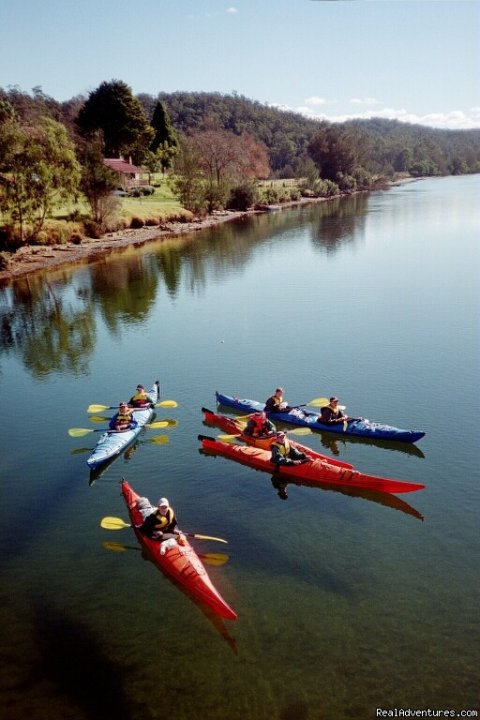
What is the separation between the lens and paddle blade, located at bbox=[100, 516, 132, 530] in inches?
568

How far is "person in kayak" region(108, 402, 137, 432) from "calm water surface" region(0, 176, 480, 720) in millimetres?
729

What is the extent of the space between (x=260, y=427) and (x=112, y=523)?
21.0 ft

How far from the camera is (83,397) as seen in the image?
23297 mm

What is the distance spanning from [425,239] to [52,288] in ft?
121

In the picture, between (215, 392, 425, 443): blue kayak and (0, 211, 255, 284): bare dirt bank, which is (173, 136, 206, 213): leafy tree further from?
(215, 392, 425, 443): blue kayak

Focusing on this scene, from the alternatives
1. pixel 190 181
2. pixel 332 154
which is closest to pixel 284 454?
pixel 190 181

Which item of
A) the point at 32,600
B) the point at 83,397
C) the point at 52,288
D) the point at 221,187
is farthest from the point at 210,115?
the point at 32,600

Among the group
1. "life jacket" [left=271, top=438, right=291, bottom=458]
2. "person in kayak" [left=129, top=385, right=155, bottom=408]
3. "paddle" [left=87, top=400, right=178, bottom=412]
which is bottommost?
"life jacket" [left=271, top=438, right=291, bottom=458]

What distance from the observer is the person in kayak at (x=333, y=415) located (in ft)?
63.4

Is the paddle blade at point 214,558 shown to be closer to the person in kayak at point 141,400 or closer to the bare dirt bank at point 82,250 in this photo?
the person in kayak at point 141,400

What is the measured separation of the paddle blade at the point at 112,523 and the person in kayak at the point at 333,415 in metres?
8.14

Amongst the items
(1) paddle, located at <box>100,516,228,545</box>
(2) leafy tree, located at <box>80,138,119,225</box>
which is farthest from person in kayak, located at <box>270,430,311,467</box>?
(2) leafy tree, located at <box>80,138,119,225</box>

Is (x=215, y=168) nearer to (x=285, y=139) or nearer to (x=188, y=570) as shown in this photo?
(x=188, y=570)

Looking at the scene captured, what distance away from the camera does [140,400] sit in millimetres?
21125
